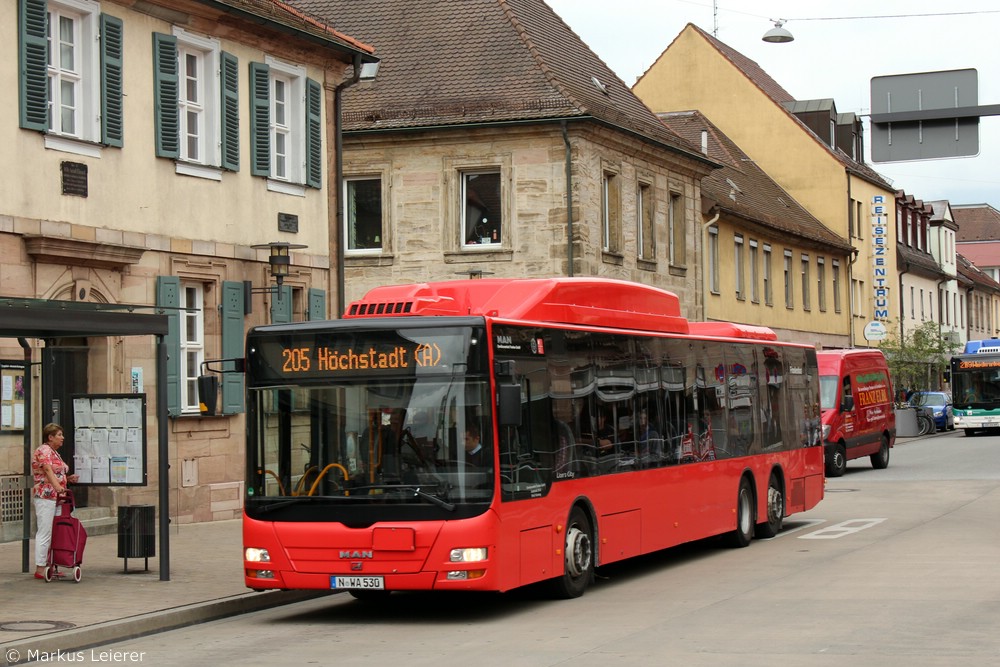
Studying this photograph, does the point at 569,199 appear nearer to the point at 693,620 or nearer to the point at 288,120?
the point at 288,120

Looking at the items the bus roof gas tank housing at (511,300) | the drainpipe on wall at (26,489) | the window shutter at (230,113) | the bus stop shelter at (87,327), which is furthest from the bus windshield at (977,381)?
the drainpipe on wall at (26,489)

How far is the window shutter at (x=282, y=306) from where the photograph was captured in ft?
79.7

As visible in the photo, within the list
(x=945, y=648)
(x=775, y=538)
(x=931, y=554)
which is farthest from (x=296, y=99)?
(x=945, y=648)

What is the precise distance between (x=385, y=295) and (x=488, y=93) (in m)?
22.4

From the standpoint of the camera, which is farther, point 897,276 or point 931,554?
point 897,276

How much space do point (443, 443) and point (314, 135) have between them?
13.8m

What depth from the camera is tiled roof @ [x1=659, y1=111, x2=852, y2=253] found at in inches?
1932

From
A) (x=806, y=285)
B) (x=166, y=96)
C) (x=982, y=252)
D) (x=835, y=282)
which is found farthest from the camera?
(x=982, y=252)

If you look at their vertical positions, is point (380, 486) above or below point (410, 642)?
above

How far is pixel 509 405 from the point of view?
1262cm

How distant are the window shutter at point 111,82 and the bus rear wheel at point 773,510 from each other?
9.71 metres

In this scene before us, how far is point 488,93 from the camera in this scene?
119ft

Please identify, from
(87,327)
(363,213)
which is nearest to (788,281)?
(363,213)

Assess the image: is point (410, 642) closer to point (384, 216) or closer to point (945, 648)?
point (945, 648)
